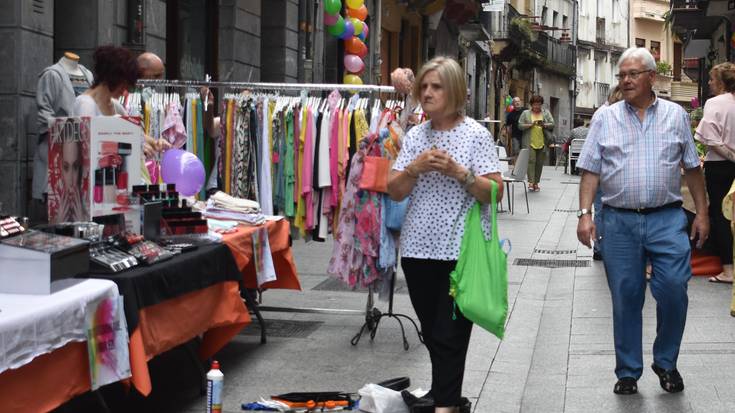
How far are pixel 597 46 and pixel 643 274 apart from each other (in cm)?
6163

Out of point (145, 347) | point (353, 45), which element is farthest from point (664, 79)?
point (145, 347)

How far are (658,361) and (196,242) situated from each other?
263 cm

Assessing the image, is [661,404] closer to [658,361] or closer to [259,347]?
[658,361]

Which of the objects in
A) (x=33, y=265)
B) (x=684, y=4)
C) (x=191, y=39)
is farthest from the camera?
(x=684, y=4)

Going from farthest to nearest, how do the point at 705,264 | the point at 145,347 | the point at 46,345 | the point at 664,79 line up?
1. the point at 664,79
2. the point at 705,264
3. the point at 145,347
4. the point at 46,345

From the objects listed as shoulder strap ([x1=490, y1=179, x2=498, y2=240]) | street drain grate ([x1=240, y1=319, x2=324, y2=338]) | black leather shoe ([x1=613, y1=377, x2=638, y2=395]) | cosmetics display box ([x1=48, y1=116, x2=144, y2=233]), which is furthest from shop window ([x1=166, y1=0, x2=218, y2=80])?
shoulder strap ([x1=490, y1=179, x2=498, y2=240])

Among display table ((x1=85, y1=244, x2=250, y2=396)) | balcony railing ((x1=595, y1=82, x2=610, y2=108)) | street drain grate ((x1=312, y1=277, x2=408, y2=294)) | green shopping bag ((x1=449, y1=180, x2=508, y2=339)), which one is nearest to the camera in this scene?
display table ((x1=85, y1=244, x2=250, y2=396))

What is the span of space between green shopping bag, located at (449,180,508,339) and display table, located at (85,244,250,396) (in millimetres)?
1355

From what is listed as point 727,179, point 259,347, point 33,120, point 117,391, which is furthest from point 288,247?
point 727,179

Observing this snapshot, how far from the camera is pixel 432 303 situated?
231 inches

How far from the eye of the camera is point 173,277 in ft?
19.5

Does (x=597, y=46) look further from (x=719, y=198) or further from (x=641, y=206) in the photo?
(x=641, y=206)

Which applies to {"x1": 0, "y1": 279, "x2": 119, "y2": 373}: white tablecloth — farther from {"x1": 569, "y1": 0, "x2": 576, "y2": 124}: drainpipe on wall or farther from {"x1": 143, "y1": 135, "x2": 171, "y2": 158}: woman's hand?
{"x1": 569, "y1": 0, "x2": 576, "y2": 124}: drainpipe on wall

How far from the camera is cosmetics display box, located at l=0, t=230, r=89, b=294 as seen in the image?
16.3 feet
